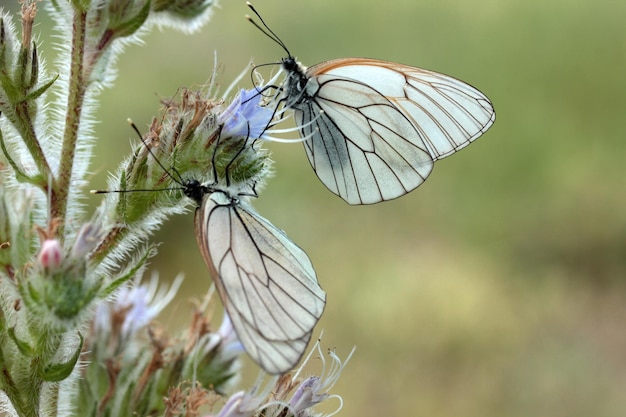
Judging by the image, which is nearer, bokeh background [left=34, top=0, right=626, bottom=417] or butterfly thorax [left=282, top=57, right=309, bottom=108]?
butterfly thorax [left=282, top=57, right=309, bottom=108]

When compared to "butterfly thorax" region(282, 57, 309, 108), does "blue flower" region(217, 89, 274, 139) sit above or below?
below

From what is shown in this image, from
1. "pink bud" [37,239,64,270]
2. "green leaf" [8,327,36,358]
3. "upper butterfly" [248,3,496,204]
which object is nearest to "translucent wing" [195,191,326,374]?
"pink bud" [37,239,64,270]

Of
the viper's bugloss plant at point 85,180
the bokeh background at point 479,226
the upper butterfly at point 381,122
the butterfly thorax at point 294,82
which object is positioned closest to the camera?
the viper's bugloss plant at point 85,180

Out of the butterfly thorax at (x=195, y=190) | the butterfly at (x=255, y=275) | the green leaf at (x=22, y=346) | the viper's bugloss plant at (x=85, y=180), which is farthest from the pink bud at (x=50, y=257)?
the butterfly thorax at (x=195, y=190)

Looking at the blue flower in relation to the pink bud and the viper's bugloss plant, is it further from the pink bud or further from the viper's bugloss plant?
the pink bud

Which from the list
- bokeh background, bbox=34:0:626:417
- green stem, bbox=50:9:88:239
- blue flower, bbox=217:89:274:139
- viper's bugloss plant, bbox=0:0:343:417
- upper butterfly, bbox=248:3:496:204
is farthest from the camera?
bokeh background, bbox=34:0:626:417

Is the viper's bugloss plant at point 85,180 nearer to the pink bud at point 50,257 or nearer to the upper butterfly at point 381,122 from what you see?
the pink bud at point 50,257

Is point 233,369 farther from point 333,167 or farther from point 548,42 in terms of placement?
point 548,42

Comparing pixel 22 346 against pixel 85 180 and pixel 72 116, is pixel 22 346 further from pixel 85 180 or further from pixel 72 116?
pixel 72 116
